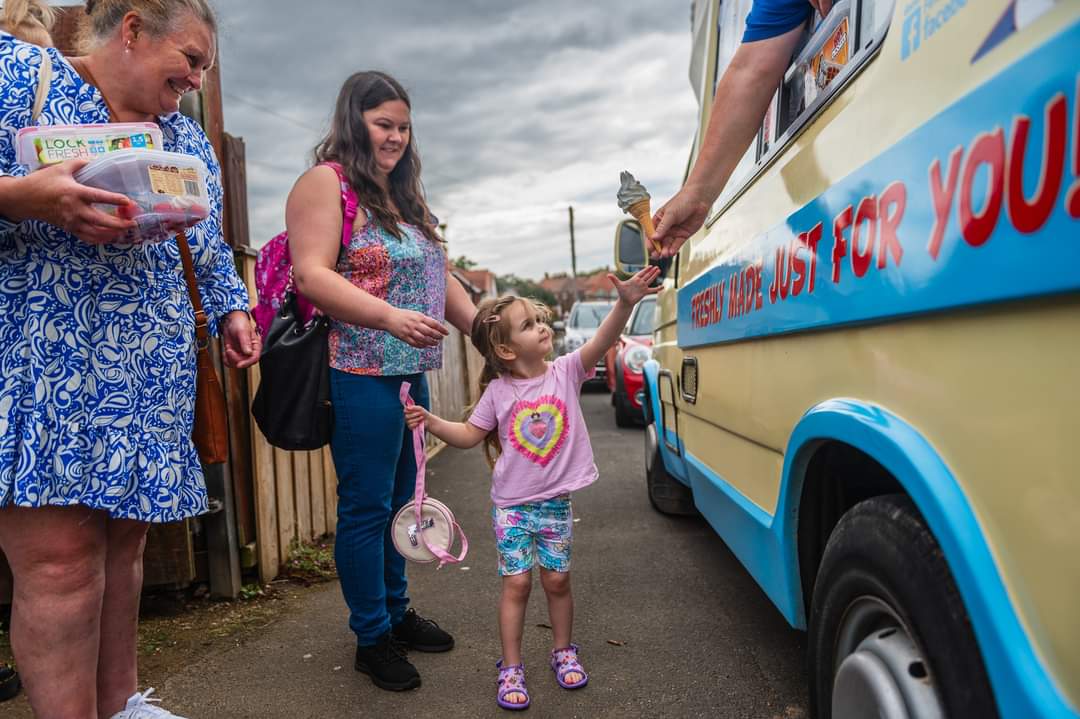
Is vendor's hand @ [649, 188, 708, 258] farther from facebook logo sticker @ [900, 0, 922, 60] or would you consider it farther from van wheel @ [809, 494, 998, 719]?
van wheel @ [809, 494, 998, 719]

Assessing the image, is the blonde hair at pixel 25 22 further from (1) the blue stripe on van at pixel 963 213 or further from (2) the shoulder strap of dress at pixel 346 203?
(1) the blue stripe on van at pixel 963 213

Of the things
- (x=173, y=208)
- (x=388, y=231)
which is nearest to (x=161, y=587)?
(x=388, y=231)

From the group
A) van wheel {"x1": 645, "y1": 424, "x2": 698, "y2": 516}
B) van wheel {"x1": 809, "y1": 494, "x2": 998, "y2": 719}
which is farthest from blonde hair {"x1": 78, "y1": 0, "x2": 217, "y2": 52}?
van wheel {"x1": 645, "y1": 424, "x2": 698, "y2": 516}

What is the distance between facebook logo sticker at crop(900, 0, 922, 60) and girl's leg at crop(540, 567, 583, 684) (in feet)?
5.60

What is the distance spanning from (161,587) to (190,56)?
239 cm

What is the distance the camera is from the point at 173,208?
1585 mm

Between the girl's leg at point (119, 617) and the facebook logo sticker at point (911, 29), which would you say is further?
the girl's leg at point (119, 617)

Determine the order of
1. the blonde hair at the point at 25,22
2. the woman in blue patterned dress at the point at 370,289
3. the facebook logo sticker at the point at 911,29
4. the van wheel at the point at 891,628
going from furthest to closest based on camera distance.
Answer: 1. the woman in blue patterned dress at the point at 370,289
2. the blonde hair at the point at 25,22
3. the facebook logo sticker at the point at 911,29
4. the van wheel at the point at 891,628

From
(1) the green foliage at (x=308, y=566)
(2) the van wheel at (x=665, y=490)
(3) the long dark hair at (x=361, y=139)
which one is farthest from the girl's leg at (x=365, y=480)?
(2) the van wheel at (x=665, y=490)

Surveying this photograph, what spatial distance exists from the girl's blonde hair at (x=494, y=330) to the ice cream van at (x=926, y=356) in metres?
0.79

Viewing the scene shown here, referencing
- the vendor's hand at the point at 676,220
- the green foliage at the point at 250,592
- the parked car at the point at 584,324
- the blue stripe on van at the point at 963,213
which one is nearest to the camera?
the blue stripe on van at the point at 963,213

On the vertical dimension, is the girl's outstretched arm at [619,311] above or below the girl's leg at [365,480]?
above

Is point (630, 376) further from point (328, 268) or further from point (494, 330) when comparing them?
point (328, 268)

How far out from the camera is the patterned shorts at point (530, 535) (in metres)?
2.38
